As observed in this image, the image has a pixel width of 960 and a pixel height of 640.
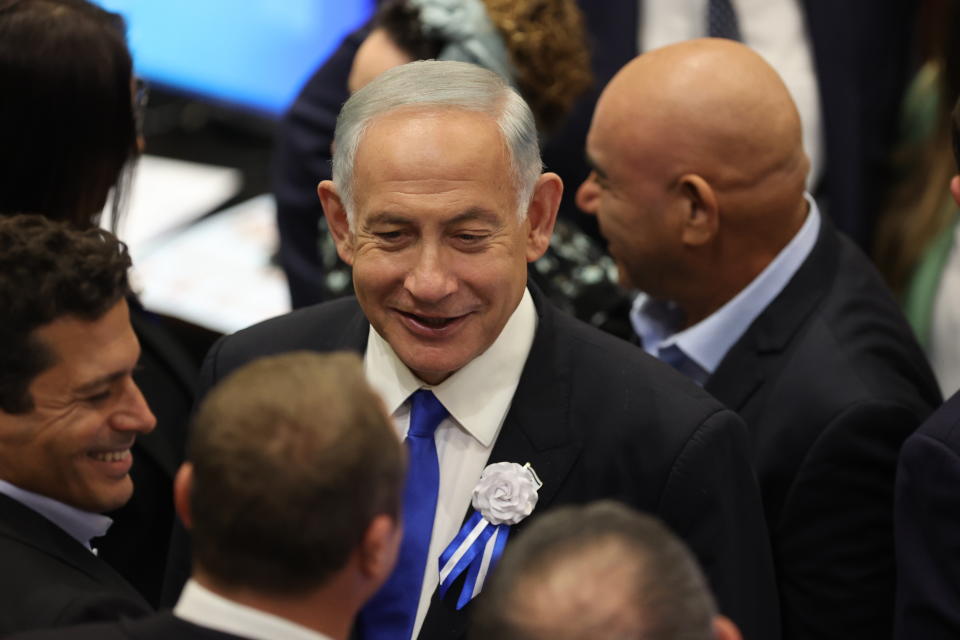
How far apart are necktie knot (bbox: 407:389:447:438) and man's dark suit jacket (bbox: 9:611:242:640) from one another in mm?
647

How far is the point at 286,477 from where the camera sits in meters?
1.61

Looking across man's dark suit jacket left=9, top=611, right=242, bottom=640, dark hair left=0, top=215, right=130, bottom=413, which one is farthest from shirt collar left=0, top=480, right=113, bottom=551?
man's dark suit jacket left=9, top=611, right=242, bottom=640

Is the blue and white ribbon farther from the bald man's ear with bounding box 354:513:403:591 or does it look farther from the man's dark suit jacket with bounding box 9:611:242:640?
the man's dark suit jacket with bounding box 9:611:242:640

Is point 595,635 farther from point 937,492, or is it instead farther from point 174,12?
point 174,12

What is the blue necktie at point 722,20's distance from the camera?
3.93 m

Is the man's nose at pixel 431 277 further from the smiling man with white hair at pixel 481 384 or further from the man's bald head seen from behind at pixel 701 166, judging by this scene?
the man's bald head seen from behind at pixel 701 166

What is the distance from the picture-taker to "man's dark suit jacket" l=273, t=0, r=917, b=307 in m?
3.71

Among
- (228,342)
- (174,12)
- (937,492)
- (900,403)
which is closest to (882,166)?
(900,403)

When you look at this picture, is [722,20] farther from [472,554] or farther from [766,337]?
[472,554]

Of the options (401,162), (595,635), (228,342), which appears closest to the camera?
(595,635)

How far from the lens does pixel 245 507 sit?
1.62 metres

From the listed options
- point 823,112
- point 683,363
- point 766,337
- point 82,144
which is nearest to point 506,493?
point 766,337

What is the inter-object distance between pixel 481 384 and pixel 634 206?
77 centimetres

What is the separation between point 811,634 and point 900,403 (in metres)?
0.44
